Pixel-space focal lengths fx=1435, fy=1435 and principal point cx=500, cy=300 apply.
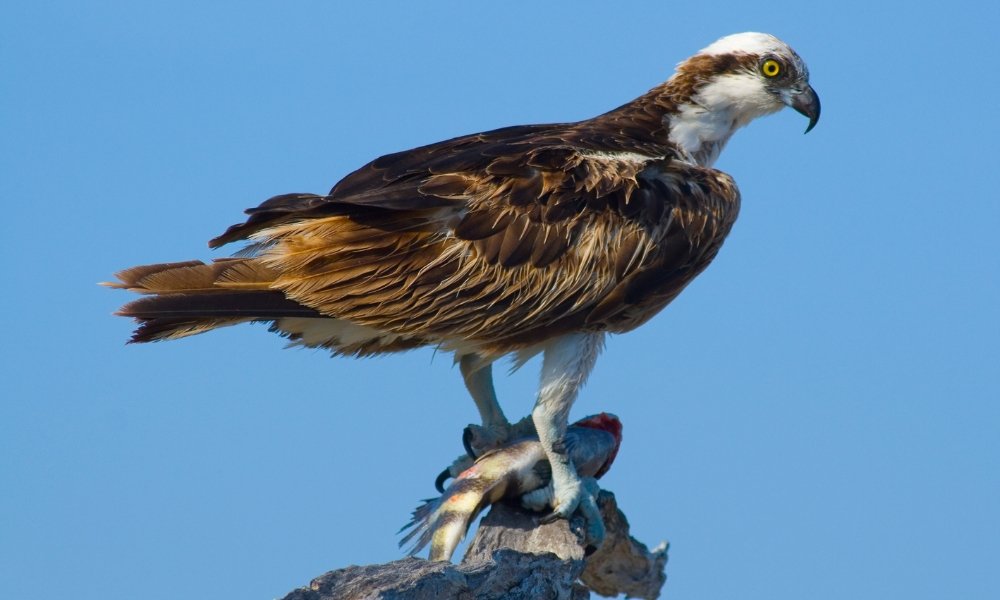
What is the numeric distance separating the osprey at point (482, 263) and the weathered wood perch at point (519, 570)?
25 centimetres

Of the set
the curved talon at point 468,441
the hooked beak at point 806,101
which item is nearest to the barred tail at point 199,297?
the curved talon at point 468,441

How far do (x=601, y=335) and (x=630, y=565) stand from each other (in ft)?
4.49

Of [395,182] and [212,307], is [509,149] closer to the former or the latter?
[395,182]

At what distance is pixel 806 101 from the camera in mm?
9422

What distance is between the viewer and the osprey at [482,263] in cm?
753

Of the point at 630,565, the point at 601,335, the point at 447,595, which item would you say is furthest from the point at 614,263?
the point at 447,595

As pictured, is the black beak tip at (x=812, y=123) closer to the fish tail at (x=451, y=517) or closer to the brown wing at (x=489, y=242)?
the brown wing at (x=489, y=242)

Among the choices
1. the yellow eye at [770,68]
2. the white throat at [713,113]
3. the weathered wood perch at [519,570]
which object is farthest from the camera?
the yellow eye at [770,68]

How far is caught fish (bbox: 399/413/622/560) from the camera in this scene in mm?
7441

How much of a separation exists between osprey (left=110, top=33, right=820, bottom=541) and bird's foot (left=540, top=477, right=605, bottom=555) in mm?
11

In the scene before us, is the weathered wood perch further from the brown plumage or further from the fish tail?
the brown plumage

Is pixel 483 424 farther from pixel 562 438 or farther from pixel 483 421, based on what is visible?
pixel 562 438

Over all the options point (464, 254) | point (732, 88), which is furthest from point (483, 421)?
point (732, 88)

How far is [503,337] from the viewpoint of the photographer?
7.96 meters
